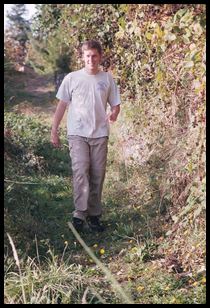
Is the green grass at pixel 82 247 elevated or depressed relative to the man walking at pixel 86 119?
depressed

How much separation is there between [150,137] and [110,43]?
1822mm

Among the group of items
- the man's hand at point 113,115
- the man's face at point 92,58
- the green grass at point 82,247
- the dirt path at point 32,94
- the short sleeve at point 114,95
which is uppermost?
the dirt path at point 32,94

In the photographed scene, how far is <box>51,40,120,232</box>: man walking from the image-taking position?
473 centimetres

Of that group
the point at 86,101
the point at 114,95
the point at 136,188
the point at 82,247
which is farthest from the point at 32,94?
the point at 82,247

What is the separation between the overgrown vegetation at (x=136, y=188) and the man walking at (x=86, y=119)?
1.01ft

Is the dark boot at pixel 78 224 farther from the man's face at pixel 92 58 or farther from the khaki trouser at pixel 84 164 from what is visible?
the man's face at pixel 92 58

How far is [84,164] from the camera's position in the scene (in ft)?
15.8

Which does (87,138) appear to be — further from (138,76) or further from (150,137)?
(138,76)

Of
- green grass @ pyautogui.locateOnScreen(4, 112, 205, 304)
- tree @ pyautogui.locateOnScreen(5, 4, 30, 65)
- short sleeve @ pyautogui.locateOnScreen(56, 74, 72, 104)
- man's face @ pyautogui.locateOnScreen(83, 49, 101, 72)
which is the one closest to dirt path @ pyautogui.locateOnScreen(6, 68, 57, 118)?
tree @ pyautogui.locateOnScreen(5, 4, 30, 65)

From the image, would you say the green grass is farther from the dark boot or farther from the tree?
the tree

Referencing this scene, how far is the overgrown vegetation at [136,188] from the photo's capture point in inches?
132

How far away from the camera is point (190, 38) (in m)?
3.39

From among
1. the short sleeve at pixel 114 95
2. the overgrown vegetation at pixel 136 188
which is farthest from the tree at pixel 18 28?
the short sleeve at pixel 114 95

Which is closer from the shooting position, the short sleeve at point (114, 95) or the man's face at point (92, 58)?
the man's face at point (92, 58)
